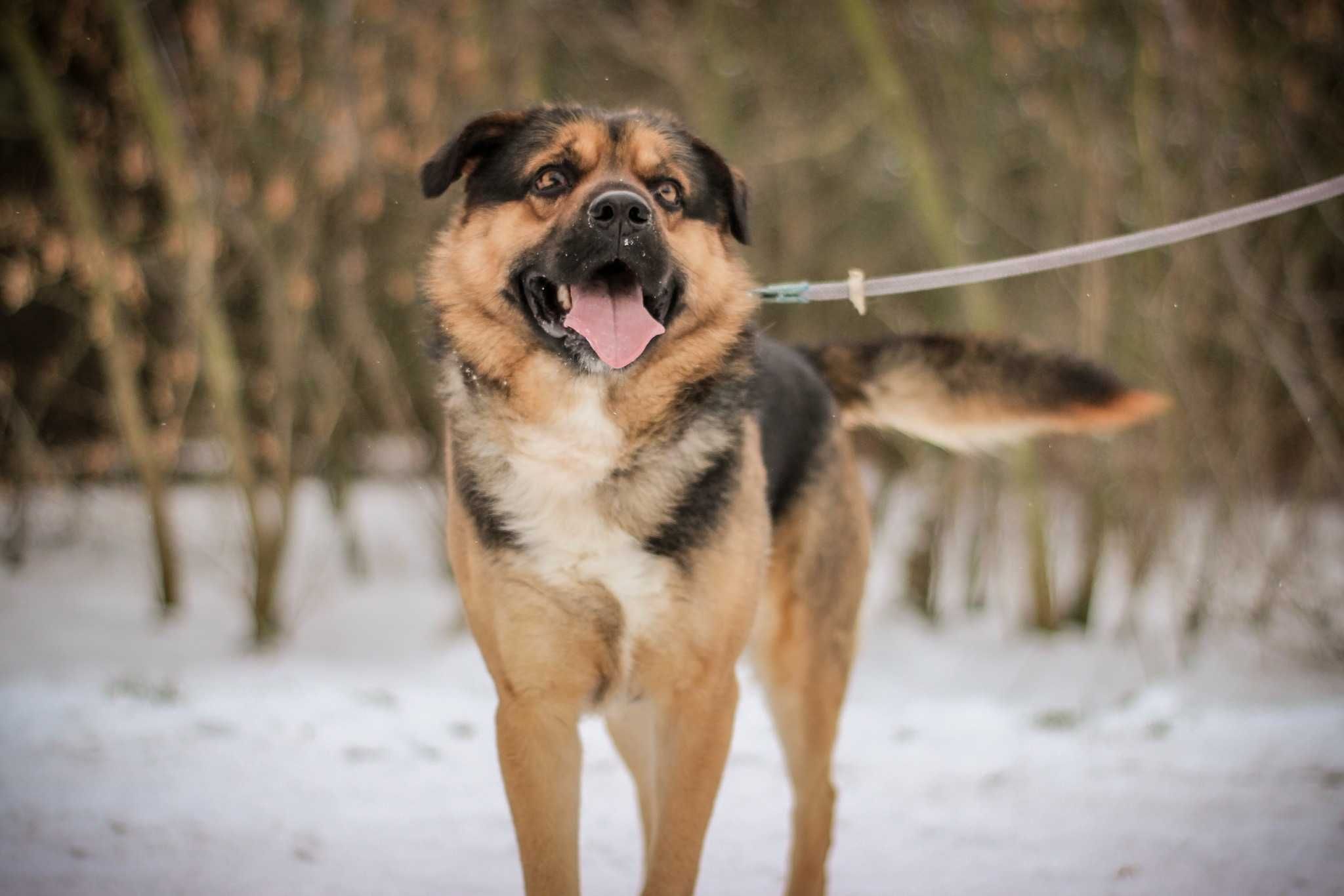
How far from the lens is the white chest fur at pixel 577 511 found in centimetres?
254

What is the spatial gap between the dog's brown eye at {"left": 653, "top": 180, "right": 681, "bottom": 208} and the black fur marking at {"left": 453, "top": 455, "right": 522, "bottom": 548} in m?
0.96

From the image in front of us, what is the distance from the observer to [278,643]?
6938 mm

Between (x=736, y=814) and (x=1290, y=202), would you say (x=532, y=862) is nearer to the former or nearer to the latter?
(x=736, y=814)

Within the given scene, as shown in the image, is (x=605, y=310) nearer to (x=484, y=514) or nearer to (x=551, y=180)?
(x=551, y=180)

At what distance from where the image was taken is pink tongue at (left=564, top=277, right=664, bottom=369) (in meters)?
2.54

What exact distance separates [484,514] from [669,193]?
1096mm

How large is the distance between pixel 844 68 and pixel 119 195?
6.55 m

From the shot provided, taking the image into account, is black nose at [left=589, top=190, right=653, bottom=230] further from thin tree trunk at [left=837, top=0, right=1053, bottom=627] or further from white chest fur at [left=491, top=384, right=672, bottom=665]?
thin tree trunk at [left=837, top=0, right=1053, bottom=627]

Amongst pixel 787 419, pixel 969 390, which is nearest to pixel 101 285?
pixel 787 419

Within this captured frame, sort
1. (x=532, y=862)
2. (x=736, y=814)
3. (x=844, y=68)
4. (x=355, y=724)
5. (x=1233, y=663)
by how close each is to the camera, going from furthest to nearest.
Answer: (x=844, y=68) < (x=1233, y=663) < (x=355, y=724) < (x=736, y=814) < (x=532, y=862)

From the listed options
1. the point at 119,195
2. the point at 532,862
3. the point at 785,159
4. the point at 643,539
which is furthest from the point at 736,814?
the point at 119,195

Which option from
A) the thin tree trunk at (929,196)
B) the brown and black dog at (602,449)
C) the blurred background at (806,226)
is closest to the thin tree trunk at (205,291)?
the blurred background at (806,226)

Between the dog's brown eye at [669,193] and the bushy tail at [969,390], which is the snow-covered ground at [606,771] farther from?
the dog's brown eye at [669,193]

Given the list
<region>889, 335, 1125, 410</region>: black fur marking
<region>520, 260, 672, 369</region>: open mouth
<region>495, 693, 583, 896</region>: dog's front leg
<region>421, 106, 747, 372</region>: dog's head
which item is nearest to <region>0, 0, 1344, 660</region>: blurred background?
<region>889, 335, 1125, 410</region>: black fur marking
